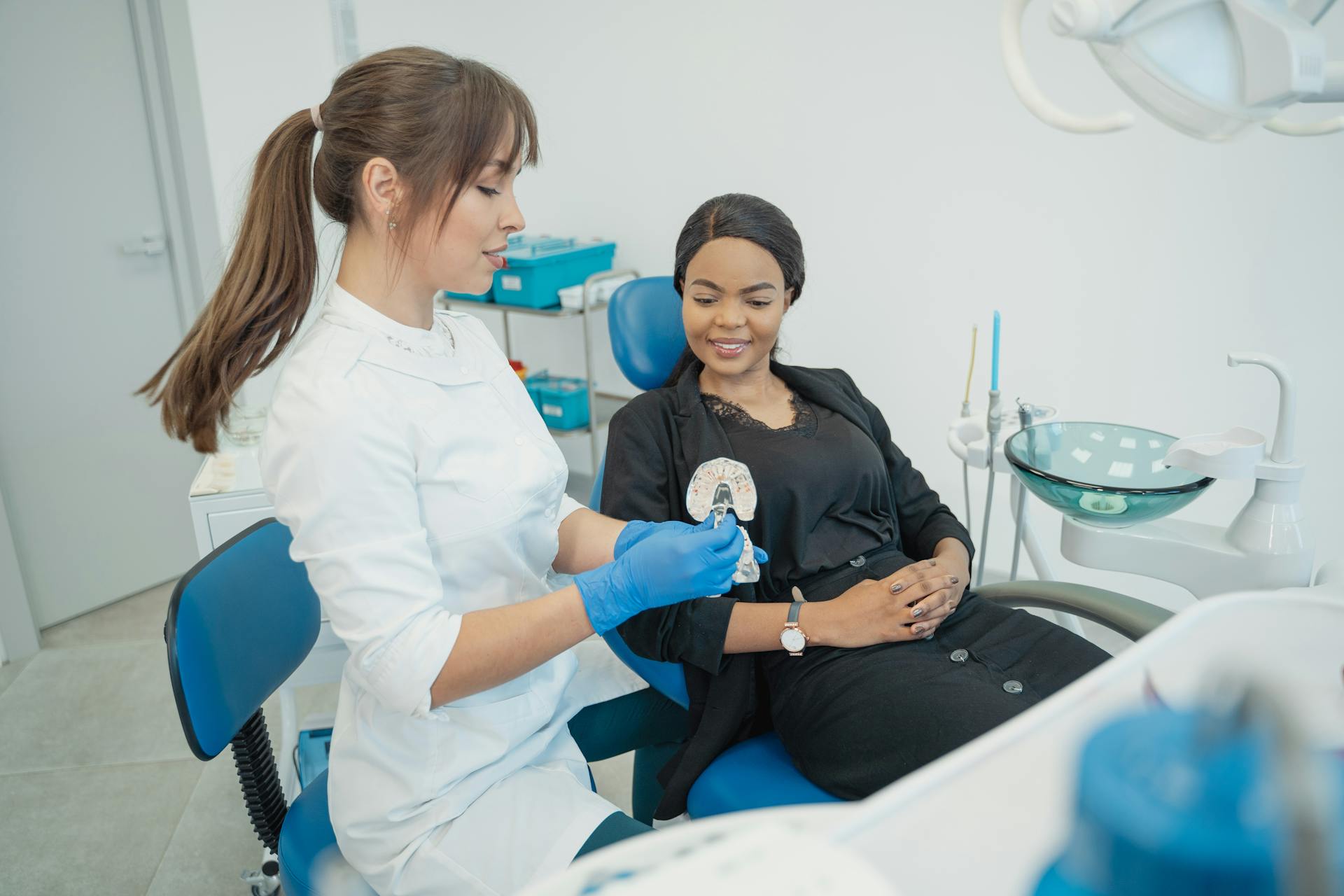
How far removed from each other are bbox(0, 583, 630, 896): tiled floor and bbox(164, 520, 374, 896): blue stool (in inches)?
31.4

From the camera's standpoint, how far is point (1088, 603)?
4.17ft

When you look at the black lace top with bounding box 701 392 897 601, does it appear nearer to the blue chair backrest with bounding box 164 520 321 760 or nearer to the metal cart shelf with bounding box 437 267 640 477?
the blue chair backrest with bounding box 164 520 321 760

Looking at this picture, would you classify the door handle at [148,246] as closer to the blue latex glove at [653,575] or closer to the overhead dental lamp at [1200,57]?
the blue latex glove at [653,575]

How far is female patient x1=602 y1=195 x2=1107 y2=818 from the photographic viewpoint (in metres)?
1.21

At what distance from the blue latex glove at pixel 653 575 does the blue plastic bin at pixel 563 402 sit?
2.02 metres

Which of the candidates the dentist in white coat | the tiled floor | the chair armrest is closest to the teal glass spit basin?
the chair armrest

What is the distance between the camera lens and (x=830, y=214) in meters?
2.64

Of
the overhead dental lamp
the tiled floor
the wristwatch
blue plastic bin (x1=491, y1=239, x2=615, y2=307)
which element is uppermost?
the overhead dental lamp

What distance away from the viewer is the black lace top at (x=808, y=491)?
143 cm

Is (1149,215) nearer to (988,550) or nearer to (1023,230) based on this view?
(1023,230)

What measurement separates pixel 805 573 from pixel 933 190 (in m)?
1.43

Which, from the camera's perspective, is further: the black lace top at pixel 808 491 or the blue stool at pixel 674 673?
the black lace top at pixel 808 491

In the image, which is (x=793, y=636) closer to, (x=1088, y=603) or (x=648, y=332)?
(x=1088, y=603)

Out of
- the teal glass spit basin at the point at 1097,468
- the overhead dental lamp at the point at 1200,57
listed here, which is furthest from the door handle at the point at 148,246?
the overhead dental lamp at the point at 1200,57
